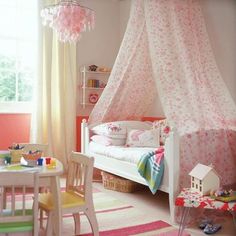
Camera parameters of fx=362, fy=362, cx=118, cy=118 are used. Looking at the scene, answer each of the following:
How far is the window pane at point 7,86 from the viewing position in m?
5.50

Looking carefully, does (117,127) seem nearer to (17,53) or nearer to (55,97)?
(55,97)

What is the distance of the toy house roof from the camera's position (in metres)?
2.93

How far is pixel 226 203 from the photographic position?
8.99 ft

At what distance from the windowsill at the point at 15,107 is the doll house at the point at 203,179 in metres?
3.27

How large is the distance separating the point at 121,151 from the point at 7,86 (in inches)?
92.3

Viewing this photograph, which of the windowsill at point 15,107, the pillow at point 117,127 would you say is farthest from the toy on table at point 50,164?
the windowsill at point 15,107

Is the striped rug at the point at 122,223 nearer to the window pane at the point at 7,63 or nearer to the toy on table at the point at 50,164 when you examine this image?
the toy on table at the point at 50,164

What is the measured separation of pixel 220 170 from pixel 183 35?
4.62ft

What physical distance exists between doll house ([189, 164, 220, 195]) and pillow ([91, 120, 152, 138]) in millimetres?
1799

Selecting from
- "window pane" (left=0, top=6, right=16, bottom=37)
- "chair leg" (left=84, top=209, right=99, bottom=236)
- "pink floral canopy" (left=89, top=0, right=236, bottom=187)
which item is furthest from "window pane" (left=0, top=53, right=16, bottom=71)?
"chair leg" (left=84, top=209, right=99, bottom=236)

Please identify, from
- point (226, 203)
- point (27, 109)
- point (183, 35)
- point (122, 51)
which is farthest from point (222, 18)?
point (27, 109)

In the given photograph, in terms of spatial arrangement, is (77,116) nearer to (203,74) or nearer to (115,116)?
(115,116)

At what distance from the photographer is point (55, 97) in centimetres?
561

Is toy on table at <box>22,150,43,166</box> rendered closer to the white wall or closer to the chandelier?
the chandelier
